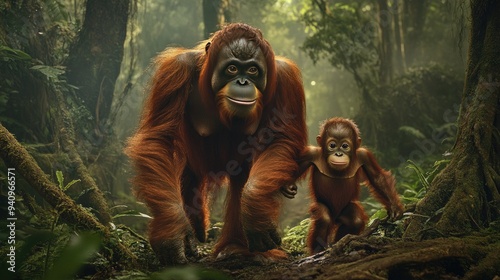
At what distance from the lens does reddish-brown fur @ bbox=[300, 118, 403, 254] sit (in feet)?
12.0

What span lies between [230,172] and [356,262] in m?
1.70

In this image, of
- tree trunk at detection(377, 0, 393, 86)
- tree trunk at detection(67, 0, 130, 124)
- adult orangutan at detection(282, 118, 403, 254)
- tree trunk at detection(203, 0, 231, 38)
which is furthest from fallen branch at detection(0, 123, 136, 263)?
tree trunk at detection(377, 0, 393, 86)

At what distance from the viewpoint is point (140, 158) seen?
10.2 feet

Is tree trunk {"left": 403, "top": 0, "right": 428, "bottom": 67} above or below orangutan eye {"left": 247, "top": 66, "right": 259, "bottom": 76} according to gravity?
above

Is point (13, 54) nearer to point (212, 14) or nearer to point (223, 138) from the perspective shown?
point (223, 138)

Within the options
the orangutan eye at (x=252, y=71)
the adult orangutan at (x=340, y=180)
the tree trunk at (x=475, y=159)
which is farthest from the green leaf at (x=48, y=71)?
the tree trunk at (x=475, y=159)

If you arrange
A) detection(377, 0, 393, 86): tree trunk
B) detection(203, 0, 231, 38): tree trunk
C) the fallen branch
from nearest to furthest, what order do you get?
the fallen branch < detection(203, 0, 231, 38): tree trunk < detection(377, 0, 393, 86): tree trunk

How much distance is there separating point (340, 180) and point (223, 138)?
37.7 inches

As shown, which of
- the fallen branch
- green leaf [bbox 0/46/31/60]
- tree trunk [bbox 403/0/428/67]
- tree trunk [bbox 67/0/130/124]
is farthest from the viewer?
tree trunk [bbox 403/0/428/67]

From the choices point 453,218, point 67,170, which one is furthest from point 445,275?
point 67,170

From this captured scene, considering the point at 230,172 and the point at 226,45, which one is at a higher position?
the point at 226,45

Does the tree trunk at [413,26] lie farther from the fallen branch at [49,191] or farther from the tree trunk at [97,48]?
the fallen branch at [49,191]

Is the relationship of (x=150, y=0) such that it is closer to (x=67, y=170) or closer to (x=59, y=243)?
(x=67, y=170)

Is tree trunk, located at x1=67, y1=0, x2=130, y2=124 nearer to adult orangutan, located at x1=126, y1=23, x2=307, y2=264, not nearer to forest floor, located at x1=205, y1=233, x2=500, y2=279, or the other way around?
adult orangutan, located at x1=126, y1=23, x2=307, y2=264
